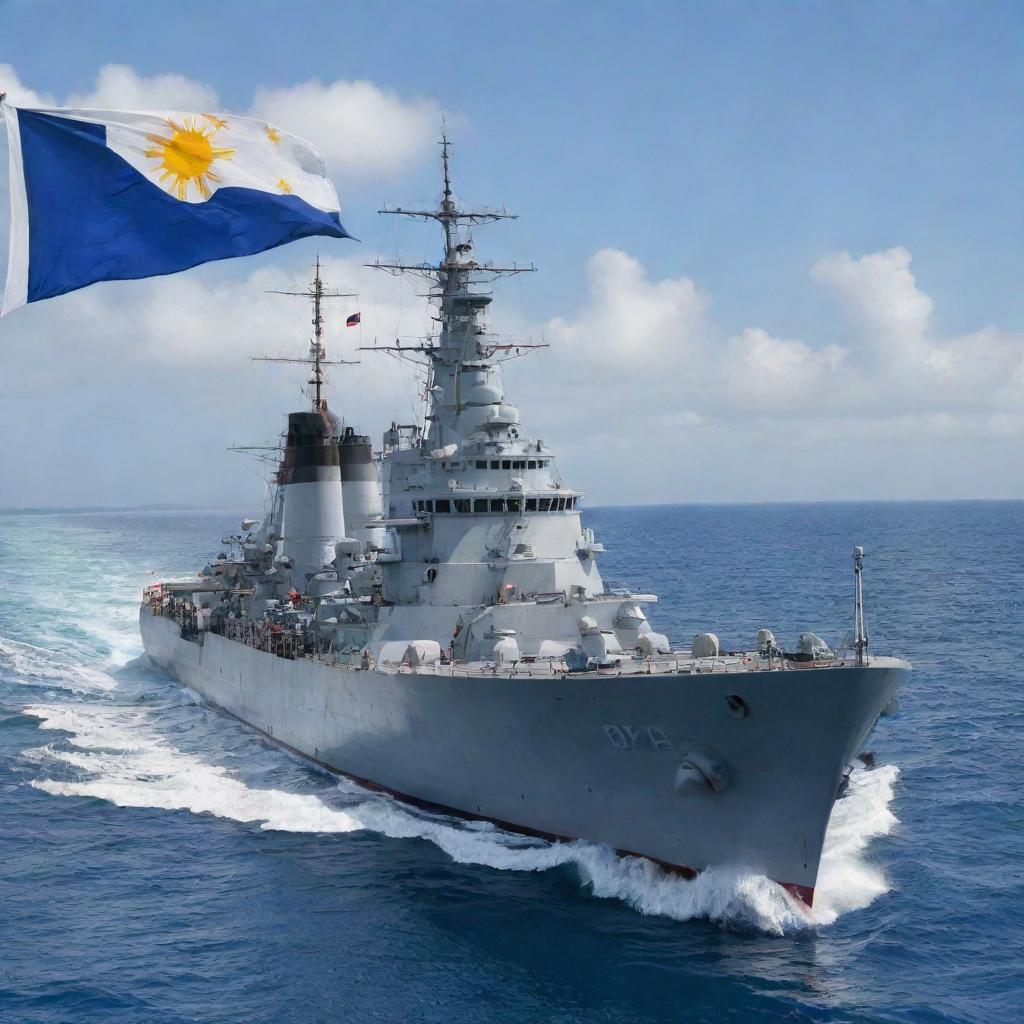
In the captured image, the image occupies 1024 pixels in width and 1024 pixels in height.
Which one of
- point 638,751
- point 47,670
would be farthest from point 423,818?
point 47,670

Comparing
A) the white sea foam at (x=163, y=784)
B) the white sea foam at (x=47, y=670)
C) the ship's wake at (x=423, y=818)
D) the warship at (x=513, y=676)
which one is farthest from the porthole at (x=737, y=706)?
the white sea foam at (x=47, y=670)

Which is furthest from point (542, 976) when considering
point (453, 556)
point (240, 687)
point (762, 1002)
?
point (240, 687)

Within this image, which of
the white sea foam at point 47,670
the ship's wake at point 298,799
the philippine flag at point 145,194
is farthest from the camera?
the white sea foam at point 47,670

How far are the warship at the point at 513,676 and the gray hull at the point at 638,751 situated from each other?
0.11ft

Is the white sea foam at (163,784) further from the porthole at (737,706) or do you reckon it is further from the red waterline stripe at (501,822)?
the porthole at (737,706)

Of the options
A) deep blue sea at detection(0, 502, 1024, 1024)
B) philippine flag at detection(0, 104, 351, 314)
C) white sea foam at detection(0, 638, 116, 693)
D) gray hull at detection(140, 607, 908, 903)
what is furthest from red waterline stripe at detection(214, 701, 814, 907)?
white sea foam at detection(0, 638, 116, 693)

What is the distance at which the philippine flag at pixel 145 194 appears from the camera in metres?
8.65

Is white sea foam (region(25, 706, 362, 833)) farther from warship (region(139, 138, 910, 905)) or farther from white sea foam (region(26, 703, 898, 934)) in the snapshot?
warship (region(139, 138, 910, 905))

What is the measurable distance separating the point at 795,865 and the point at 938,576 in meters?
50.4

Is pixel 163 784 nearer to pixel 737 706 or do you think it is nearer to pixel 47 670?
pixel 737 706

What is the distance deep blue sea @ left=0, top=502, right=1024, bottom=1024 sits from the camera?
534 inches

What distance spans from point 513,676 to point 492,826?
11.2 feet

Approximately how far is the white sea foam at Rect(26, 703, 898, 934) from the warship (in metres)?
0.34

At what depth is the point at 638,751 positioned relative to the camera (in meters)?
16.6
